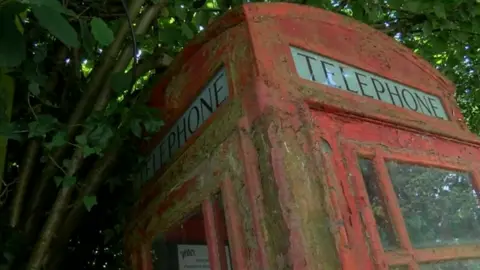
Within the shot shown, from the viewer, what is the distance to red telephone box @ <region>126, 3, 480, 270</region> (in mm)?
1102

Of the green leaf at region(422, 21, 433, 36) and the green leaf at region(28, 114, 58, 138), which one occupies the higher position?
the green leaf at region(422, 21, 433, 36)

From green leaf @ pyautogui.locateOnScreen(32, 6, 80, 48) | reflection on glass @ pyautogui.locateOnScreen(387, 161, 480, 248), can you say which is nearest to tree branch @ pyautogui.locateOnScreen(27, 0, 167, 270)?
green leaf @ pyautogui.locateOnScreen(32, 6, 80, 48)

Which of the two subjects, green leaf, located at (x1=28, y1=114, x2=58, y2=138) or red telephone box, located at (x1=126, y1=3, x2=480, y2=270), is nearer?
red telephone box, located at (x1=126, y1=3, x2=480, y2=270)

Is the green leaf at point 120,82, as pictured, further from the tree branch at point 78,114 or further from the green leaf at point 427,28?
the green leaf at point 427,28

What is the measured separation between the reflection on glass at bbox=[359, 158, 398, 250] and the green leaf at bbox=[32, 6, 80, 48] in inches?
27.6

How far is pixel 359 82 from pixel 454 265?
55cm

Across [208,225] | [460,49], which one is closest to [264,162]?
[208,225]

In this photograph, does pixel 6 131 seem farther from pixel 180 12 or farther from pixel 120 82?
pixel 180 12

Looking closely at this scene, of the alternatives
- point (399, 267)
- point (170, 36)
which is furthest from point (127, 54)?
point (399, 267)

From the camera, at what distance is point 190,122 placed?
5.06 ft

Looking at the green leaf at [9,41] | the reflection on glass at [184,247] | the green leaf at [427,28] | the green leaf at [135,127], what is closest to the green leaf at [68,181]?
the green leaf at [135,127]

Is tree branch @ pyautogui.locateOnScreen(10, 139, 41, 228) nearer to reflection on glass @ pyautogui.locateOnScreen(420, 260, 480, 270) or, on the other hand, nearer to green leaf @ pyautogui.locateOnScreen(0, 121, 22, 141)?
green leaf @ pyautogui.locateOnScreen(0, 121, 22, 141)

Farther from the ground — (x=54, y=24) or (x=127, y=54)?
(x=127, y=54)

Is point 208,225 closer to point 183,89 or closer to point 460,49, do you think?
point 183,89
